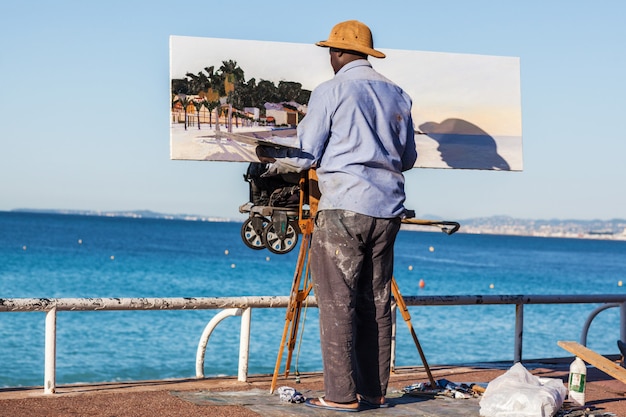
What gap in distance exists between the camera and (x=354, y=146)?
5941 millimetres

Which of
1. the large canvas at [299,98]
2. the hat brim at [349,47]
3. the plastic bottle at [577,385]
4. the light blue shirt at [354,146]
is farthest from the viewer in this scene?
the large canvas at [299,98]

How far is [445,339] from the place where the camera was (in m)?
25.8

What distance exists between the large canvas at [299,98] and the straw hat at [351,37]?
3.20 ft

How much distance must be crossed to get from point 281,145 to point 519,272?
2470 inches

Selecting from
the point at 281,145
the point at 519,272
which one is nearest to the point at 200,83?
the point at 281,145

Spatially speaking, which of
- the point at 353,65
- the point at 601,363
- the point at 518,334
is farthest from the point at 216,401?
the point at 518,334

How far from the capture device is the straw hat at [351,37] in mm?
6129

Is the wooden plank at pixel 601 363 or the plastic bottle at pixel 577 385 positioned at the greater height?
the wooden plank at pixel 601 363

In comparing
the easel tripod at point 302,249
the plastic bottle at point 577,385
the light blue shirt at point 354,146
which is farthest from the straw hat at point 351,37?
the plastic bottle at point 577,385

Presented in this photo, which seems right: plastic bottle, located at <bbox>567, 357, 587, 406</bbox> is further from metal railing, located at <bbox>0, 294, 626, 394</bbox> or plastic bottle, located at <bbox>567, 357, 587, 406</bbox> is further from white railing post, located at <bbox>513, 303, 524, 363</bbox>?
white railing post, located at <bbox>513, 303, 524, 363</bbox>

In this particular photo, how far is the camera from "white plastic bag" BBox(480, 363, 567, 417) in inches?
237

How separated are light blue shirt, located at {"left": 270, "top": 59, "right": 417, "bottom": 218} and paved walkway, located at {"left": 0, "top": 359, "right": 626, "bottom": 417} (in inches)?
46.5

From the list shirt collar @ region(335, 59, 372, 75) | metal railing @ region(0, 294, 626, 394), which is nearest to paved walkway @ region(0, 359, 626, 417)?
metal railing @ region(0, 294, 626, 394)

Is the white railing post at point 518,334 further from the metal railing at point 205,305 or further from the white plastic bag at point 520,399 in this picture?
the white plastic bag at point 520,399
